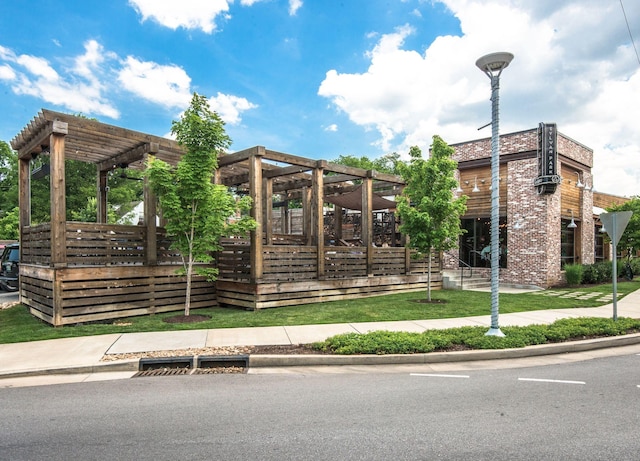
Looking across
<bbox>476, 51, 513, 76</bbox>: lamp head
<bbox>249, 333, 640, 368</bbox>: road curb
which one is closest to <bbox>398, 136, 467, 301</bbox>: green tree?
<bbox>476, 51, 513, 76</bbox>: lamp head

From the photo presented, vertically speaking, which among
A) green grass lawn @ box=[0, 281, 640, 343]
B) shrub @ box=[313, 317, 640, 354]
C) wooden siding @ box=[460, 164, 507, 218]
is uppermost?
wooden siding @ box=[460, 164, 507, 218]

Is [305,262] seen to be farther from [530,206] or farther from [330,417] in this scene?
[530,206]

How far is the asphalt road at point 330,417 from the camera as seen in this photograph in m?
3.35

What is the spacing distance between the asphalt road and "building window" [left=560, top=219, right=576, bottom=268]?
557 inches

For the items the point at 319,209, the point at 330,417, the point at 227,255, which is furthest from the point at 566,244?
the point at 330,417

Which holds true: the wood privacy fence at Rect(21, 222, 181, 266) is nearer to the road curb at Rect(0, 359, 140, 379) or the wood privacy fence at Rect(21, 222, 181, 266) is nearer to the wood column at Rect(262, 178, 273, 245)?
the road curb at Rect(0, 359, 140, 379)

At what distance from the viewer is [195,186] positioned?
933 cm

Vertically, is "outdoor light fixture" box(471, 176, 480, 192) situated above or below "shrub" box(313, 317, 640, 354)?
above

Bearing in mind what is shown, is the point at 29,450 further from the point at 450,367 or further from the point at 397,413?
the point at 450,367

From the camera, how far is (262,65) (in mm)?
Result: 19875

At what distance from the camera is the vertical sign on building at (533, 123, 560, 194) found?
1616 cm

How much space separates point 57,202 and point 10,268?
7.65m

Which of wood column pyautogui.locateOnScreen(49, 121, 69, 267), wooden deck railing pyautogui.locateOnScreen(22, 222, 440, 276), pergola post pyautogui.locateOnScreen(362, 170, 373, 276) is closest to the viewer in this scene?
wood column pyautogui.locateOnScreen(49, 121, 69, 267)

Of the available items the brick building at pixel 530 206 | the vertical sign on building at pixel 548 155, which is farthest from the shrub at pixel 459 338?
the vertical sign on building at pixel 548 155
